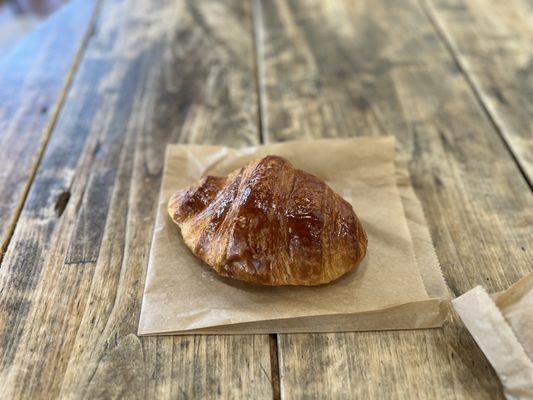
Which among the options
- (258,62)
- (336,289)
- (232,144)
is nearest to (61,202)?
(232,144)

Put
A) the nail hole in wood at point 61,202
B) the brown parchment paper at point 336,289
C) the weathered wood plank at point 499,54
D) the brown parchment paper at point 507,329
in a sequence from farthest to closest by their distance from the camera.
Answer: the weathered wood plank at point 499,54 < the nail hole in wood at point 61,202 < the brown parchment paper at point 336,289 < the brown parchment paper at point 507,329

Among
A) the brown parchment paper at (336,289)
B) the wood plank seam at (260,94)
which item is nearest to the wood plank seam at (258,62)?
the wood plank seam at (260,94)

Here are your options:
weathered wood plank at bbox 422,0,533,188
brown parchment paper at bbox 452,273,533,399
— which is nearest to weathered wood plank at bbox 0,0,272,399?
brown parchment paper at bbox 452,273,533,399

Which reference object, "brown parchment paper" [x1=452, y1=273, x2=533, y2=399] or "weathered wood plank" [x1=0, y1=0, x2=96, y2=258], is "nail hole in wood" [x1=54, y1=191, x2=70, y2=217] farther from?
"brown parchment paper" [x1=452, y1=273, x2=533, y2=399]

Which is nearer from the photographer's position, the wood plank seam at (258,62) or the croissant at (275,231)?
the croissant at (275,231)

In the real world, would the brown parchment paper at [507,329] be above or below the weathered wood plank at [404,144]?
above

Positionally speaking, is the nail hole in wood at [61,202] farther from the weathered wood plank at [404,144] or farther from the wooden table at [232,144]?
the weathered wood plank at [404,144]

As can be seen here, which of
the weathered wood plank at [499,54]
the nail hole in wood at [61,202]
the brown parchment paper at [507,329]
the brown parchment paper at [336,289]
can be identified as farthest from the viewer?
the weathered wood plank at [499,54]
